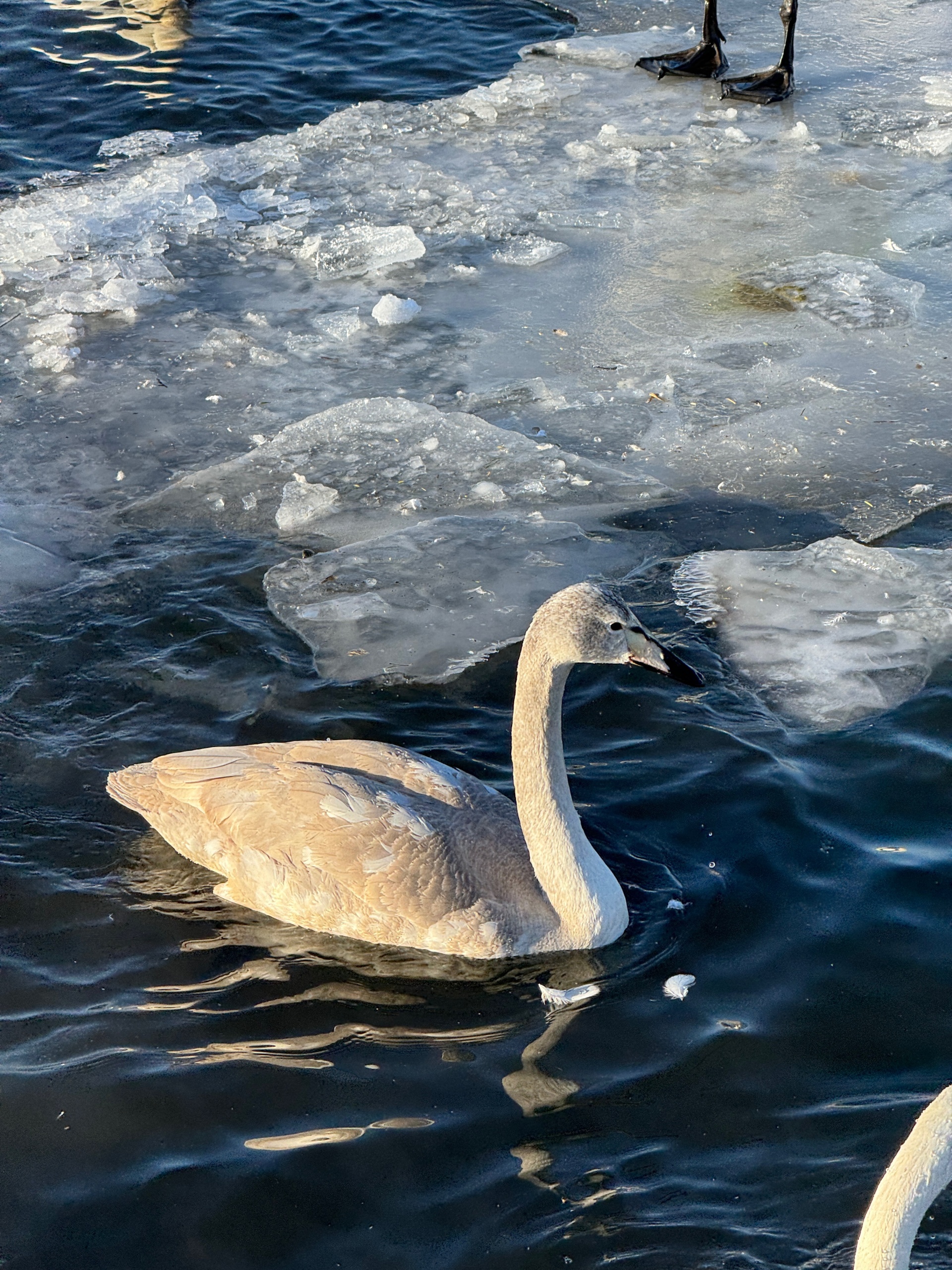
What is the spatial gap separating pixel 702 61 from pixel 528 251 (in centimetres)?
396

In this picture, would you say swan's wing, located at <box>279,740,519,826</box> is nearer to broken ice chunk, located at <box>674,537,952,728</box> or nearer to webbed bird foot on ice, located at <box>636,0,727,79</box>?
broken ice chunk, located at <box>674,537,952,728</box>

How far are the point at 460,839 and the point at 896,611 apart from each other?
236cm

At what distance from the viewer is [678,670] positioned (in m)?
4.25

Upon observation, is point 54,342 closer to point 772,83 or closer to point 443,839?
point 443,839

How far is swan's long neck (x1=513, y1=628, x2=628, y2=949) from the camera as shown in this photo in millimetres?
4375

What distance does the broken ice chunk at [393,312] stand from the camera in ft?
26.8

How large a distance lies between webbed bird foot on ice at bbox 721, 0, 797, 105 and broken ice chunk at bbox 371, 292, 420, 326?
4.48m

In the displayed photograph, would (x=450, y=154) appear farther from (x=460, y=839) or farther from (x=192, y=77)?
(x=460, y=839)

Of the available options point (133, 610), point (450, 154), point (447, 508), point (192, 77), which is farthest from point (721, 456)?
point (192, 77)

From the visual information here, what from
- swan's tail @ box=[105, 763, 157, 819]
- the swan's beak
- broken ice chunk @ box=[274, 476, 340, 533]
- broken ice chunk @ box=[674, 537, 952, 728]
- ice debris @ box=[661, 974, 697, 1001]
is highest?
the swan's beak

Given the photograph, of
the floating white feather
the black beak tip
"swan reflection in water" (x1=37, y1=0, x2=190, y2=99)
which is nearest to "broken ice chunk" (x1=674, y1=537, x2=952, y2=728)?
the black beak tip

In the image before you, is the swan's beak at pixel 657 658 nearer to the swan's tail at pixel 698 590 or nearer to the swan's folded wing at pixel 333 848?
the swan's folded wing at pixel 333 848

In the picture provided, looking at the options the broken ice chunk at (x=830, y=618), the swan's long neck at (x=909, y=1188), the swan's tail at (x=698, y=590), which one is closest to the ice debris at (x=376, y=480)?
the swan's tail at (x=698, y=590)

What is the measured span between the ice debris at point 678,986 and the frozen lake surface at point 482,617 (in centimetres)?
5
